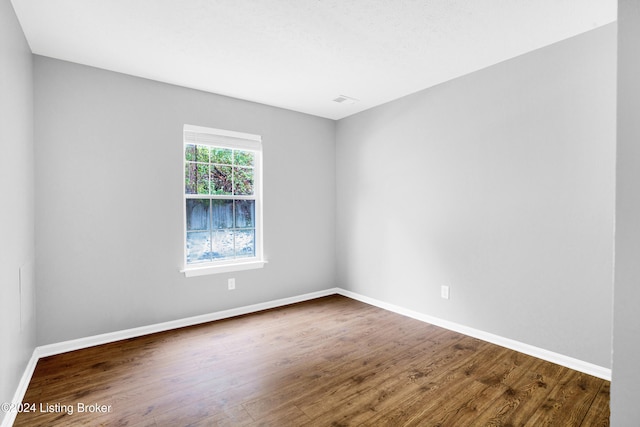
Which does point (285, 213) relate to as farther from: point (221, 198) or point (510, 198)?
point (510, 198)

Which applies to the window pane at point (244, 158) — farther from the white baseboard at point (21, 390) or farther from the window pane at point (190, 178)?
the white baseboard at point (21, 390)

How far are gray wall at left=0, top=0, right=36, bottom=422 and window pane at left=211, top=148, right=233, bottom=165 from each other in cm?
159

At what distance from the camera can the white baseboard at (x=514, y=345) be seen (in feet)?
7.78

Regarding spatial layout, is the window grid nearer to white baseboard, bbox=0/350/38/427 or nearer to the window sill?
the window sill

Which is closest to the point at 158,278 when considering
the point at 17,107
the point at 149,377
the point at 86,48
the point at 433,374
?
the point at 149,377

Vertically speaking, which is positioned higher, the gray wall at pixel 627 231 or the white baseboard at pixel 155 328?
the gray wall at pixel 627 231

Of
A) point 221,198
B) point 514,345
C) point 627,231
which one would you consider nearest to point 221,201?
point 221,198

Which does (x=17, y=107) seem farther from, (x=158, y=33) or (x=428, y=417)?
(x=428, y=417)

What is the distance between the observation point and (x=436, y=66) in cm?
296

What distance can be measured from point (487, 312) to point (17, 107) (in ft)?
13.5

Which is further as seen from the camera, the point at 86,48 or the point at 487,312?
the point at 487,312

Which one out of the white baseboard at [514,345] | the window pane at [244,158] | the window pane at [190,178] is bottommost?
the white baseboard at [514,345]

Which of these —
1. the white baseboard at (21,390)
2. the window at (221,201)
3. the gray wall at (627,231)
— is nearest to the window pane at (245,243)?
the window at (221,201)

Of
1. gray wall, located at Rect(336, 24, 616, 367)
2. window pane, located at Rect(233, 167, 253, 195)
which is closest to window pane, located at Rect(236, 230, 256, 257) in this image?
window pane, located at Rect(233, 167, 253, 195)
